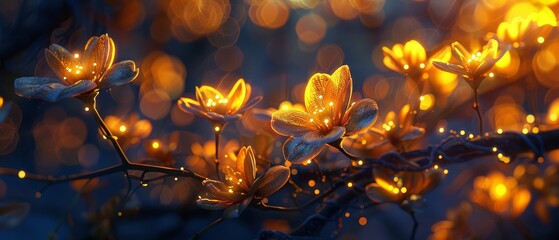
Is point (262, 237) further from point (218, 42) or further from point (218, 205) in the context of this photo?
point (218, 42)

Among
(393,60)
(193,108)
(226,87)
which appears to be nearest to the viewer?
(193,108)

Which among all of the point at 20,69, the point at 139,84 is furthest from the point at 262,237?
the point at 139,84

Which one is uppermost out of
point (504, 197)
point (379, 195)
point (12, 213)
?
point (379, 195)

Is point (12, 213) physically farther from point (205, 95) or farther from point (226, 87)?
point (226, 87)

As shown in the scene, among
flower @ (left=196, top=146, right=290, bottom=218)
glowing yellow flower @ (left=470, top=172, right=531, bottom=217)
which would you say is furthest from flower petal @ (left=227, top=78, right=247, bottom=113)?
glowing yellow flower @ (left=470, top=172, right=531, bottom=217)

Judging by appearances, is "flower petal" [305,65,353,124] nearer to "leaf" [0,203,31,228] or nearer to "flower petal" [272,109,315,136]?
"flower petal" [272,109,315,136]

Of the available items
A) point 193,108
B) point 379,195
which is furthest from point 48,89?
point 379,195
